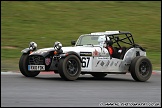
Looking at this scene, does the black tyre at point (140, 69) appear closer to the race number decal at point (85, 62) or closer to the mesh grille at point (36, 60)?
the race number decal at point (85, 62)

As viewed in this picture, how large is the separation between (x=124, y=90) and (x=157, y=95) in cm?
99

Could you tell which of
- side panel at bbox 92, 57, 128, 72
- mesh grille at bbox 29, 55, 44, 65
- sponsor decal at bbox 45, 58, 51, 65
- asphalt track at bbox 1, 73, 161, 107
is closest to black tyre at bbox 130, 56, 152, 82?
asphalt track at bbox 1, 73, 161, 107

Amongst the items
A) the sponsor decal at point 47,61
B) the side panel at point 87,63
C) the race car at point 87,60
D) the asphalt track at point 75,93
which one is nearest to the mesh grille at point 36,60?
the race car at point 87,60

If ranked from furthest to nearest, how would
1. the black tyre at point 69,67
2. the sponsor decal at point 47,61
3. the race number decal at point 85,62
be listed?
the race number decal at point 85,62, the sponsor decal at point 47,61, the black tyre at point 69,67

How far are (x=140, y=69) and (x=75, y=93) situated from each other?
3.98m

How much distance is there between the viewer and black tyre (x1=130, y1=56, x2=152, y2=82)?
13.8 meters

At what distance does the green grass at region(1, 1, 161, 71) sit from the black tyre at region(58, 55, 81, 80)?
7.26m

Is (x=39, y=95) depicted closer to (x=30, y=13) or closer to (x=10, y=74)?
(x=10, y=74)

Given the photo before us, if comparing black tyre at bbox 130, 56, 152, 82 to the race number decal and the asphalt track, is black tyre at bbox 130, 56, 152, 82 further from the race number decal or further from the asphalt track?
the race number decal

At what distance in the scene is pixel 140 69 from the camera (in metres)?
14.0

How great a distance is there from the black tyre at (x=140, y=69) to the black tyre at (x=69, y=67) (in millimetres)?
1778

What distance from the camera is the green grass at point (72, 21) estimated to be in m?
24.3

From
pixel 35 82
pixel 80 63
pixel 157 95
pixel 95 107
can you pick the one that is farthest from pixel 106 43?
pixel 95 107

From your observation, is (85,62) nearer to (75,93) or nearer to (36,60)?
→ (36,60)
